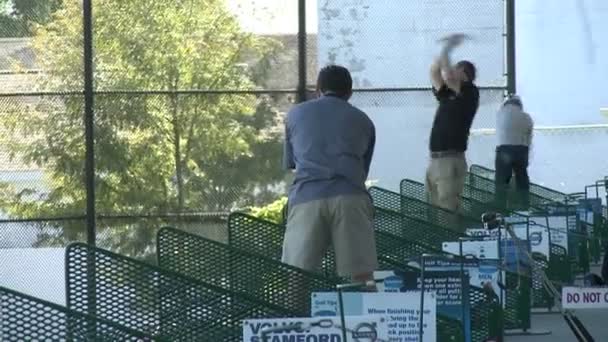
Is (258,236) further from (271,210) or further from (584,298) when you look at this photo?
(271,210)

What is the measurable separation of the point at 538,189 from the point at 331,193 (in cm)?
699

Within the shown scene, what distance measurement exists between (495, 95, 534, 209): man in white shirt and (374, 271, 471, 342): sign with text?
654 centimetres

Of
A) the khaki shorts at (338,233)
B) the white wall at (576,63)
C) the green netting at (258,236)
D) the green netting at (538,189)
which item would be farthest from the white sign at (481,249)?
the white wall at (576,63)

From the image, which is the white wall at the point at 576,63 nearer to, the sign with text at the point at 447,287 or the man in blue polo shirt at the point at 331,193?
the man in blue polo shirt at the point at 331,193

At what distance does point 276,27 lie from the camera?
45.3ft

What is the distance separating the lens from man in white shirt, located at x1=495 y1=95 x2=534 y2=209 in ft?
45.9

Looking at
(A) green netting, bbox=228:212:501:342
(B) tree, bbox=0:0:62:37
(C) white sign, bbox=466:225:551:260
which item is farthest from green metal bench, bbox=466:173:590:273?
(B) tree, bbox=0:0:62:37

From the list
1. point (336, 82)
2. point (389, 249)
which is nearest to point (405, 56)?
point (389, 249)

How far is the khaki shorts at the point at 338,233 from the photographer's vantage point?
8.52 meters

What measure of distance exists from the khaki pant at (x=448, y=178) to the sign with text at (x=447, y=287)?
4798 millimetres

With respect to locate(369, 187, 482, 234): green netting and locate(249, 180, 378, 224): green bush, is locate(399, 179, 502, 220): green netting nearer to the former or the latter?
locate(369, 187, 482, 234): green netting

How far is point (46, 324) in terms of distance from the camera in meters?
6.21

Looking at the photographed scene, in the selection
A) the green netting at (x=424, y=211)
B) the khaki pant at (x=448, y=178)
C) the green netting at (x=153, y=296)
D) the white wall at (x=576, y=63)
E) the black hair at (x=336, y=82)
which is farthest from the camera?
the white wall at (x=576, y=63)

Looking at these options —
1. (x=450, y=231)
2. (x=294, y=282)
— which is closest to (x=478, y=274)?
(x=294, y=282)
